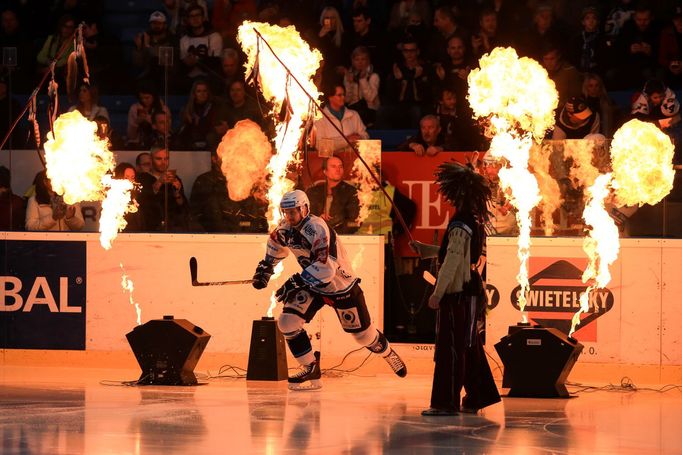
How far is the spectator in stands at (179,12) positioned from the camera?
18359mm

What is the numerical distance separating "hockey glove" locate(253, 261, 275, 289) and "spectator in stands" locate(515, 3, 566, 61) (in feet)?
16.3

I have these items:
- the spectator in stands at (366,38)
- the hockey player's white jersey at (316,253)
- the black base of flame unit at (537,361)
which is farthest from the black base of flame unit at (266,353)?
the spectator in stands at (366,38)

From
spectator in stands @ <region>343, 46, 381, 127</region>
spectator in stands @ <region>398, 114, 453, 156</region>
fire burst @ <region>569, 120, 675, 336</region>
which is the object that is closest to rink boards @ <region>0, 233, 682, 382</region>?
fire burst @ <region>569, 120, 675, 336</region>

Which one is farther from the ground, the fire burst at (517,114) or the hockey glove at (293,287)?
the fire burst at (517,114)

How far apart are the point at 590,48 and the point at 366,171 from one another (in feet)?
12.5

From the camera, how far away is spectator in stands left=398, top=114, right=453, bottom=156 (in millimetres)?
15508

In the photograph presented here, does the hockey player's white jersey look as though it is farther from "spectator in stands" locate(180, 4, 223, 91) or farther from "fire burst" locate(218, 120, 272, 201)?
"spectator in stands" locate(180, 4, 223, 91)

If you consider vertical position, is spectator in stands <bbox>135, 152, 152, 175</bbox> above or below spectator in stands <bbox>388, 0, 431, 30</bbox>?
below

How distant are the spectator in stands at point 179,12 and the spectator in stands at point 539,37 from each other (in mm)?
4062

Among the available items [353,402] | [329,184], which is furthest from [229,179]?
[353,402]

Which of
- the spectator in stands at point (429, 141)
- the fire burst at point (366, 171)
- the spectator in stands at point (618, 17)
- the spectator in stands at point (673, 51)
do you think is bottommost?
the fire burst at point (366, 171)

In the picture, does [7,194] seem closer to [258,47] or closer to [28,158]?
[28,158]

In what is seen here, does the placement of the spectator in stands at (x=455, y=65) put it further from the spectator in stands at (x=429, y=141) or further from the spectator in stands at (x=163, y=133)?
the spectator in stands at (x=163, y=133)

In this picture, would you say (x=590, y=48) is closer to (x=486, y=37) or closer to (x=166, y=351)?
(x=486, y=37)
